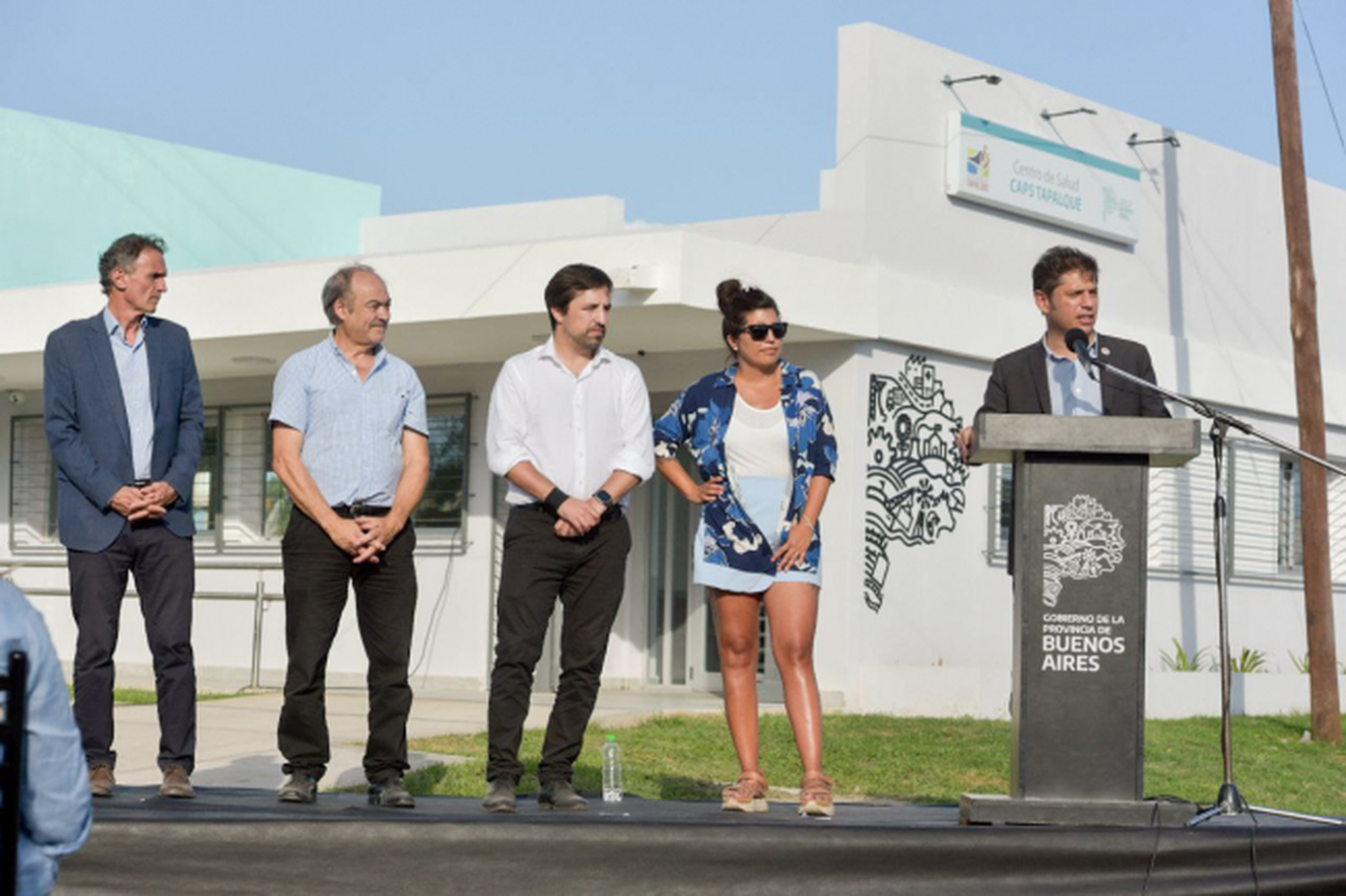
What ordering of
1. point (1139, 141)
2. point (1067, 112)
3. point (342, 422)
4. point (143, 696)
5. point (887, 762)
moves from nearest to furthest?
1. point (342, 422)
2. point (887, 762)
3. point (143, 696)
4. point (1067, 112)
5. point (1139, 141)

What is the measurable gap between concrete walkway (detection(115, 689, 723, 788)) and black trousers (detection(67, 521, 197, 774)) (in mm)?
2135

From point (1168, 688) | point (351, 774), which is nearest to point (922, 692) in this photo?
point (1168, 688)

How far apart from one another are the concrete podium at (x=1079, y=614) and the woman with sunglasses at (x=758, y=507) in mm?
848

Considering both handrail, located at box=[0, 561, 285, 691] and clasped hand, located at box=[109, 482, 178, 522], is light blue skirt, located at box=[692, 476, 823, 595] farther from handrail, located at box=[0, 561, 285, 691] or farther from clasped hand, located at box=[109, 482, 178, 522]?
handrail, located at box=[0, 561, 285, 691]

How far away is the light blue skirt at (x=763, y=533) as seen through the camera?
633cm

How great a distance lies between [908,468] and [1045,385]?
27.0ft

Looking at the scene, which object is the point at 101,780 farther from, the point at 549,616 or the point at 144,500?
the point at 549,616

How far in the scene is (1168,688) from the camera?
15258 mm

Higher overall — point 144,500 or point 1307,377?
point 1307,377

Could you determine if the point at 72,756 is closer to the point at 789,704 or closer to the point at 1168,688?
the point at 789,704

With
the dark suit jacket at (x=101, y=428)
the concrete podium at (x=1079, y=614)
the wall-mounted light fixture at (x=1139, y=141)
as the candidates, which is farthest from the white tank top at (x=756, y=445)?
the wall-mounted light fixture at (x=1139, y=141)

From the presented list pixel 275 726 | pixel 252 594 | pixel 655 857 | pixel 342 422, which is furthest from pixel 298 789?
pixel 252 594

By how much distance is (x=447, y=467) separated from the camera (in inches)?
640

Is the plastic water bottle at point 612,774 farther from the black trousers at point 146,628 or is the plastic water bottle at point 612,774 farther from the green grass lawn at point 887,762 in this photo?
the green grass lawn at point 887,762
